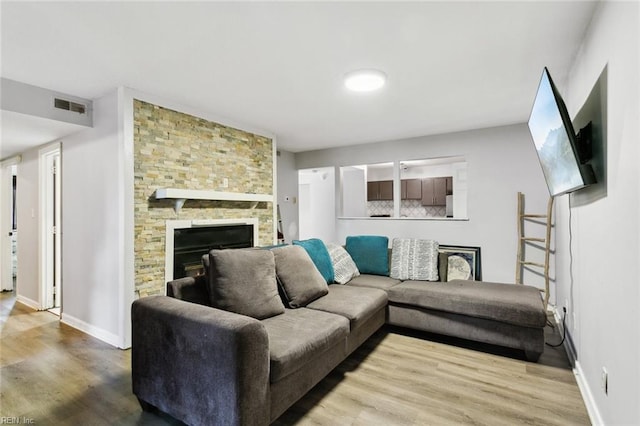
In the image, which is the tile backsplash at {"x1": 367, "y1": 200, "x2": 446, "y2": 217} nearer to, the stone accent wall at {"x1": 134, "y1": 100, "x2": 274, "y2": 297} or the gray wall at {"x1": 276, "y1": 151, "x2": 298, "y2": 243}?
the gray wall at {"x1": 276, "y1": 151, "x2": 298, "y2": 243}

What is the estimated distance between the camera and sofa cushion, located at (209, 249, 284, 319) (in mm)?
2115

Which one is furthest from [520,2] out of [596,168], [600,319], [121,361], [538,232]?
[121,361]

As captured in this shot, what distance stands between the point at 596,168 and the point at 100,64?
3.46m

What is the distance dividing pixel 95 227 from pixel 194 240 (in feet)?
3.10

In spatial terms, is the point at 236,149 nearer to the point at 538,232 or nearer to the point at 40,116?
the point at 40,116

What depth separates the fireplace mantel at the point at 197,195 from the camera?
3098 millimetres

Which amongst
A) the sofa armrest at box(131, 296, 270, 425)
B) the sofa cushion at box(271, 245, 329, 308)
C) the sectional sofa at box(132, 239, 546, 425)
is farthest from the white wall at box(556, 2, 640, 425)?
the sofa cushion at box(271, 245, 329, 308)

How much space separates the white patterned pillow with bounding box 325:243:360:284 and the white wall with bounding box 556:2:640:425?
2.01 meters

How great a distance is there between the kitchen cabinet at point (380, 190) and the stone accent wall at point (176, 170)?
4.31m

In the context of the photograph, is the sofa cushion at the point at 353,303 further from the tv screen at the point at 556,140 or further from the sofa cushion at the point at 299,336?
the tv screen at the point at 556,140

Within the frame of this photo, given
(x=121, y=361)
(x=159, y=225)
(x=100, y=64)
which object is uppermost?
(x=100, y=64)

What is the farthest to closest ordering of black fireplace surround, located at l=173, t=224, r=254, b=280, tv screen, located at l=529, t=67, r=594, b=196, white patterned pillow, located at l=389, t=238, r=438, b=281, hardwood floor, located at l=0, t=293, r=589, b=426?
white patterned pillow, located at l=389, t=238, r=438, b=281
black fireplace surround, located at l=173, t=224, r=254, b=280
hardwood floor, located at l=0, t=293, r=589, b=426
tv screen, located at l=529, t=67, r=594, b=196

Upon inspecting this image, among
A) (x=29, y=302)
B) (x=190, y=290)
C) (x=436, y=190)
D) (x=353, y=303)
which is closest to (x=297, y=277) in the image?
(x=353, y=303)

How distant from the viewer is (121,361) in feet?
8.66
